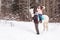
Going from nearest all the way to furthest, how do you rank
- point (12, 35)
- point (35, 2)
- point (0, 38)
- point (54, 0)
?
1. point (0, 38)
2. point (12, 35)
3. point (54, 0)
4. point (35, 2)

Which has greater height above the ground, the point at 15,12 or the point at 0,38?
the point at 0,38

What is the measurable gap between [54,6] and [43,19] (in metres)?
12.3

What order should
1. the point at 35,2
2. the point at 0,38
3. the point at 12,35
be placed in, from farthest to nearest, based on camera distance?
the point at 35,2 → the point at 12,35 → the point at 0,38

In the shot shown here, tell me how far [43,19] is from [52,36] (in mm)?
861

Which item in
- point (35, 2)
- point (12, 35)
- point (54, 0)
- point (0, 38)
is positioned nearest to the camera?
point (0, 38)

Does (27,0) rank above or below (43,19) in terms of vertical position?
below

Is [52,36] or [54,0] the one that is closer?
[52,36]

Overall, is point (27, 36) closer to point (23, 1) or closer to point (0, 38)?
point (0, 38)

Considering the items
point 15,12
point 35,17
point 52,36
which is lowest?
point 15,12

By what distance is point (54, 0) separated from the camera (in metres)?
22.4

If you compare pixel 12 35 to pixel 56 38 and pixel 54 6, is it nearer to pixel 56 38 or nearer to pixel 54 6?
pixel 56 38

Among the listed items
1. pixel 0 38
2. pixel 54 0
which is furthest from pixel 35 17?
pixel 54 0

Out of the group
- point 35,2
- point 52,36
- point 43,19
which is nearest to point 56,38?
point 52,36

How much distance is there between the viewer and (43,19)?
409 inches
